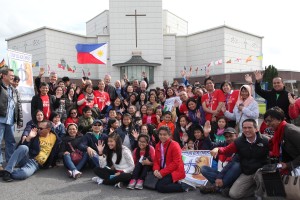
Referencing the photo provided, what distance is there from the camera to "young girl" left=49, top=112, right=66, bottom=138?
6.50 m

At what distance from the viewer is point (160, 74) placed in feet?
139

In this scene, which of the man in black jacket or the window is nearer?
the man in black jacket

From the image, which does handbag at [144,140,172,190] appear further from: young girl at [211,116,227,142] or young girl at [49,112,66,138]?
young girl at [49,112,66,138]

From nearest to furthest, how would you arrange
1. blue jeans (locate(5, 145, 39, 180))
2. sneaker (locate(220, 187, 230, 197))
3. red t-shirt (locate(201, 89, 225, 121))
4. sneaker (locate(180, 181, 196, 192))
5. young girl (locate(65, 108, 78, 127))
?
1. sneaker (locate(220, 187, 230, 197))
2. sneaker (locate(180, 181, 196, 192))
3. blue jeans (locate(5, 145, 39, 180))
4. red t-shirt (locate(201, 89, 225, 121))
5. young girl (locate(65, 108, 78, 127))

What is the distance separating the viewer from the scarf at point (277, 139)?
4000mm

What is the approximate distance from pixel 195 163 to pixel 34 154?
3466mm

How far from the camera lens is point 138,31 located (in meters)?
42.1

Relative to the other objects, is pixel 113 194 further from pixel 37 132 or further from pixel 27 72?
pixel 27 72

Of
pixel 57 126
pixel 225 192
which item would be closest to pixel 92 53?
pixel 57 126

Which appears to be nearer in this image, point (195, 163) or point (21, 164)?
point (195, 163)

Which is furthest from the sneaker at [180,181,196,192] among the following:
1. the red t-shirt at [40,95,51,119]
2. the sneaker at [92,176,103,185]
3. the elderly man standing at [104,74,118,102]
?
the elderly man standing at [104,74,118,102]

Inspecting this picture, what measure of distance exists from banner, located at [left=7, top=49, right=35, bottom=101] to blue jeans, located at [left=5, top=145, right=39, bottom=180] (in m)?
2.59

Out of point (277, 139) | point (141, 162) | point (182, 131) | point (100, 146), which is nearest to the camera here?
point (277, 139)

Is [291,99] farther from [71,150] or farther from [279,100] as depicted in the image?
[71,150]
